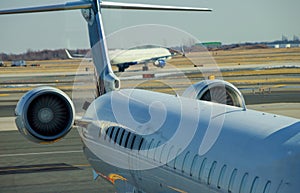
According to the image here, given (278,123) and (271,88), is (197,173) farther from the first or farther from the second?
(271,88)

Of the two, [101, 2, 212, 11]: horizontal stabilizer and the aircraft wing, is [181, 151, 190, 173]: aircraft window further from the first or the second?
the aircraft wing

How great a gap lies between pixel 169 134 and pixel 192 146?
115 centimetres

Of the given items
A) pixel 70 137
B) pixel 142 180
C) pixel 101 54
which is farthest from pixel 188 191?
pixel 70 137

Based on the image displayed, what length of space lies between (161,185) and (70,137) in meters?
16.4

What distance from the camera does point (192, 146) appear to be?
436 inches

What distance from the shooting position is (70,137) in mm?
28094

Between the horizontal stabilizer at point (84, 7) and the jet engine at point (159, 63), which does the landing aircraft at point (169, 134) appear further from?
the jet engine at point (159, 63)

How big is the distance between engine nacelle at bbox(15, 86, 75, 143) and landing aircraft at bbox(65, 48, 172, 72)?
6349cm

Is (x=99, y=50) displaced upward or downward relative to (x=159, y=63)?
upward

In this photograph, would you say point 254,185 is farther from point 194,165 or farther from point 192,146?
point 192,146

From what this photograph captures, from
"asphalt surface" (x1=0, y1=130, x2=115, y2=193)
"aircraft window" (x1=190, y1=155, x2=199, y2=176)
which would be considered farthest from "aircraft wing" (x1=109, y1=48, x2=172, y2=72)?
"aircraft window" (x1=190, y1=155, x2=199, y2=176)

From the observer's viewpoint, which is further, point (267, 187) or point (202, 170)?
point (202, 170)

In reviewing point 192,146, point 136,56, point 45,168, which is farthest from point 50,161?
point 136,56

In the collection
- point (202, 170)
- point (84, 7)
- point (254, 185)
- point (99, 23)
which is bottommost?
point (202, 170)
